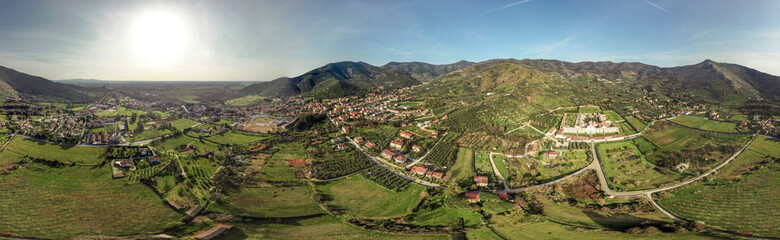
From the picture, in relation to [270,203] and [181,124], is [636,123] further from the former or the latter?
[181,124]

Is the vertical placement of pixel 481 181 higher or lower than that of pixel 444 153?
lower

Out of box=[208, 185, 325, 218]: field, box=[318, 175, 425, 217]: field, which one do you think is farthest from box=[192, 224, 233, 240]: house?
box=[318, 175, 425, 217]: field

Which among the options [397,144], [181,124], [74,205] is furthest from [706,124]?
[181,124]

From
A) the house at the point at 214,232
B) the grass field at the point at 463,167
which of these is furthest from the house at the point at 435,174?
the house at the point at 214,232

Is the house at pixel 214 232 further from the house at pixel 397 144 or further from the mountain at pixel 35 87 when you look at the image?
the mountain at pixel 35 87

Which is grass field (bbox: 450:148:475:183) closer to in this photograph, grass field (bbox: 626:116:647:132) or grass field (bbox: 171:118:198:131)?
grass field (bbox: 626:116:647:132)

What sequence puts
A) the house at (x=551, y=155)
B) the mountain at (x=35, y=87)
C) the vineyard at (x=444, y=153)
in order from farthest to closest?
the mountain at (x=35, y=87) < the vineyard at (x=444, y=153) < the house at (x=551, y=155)
